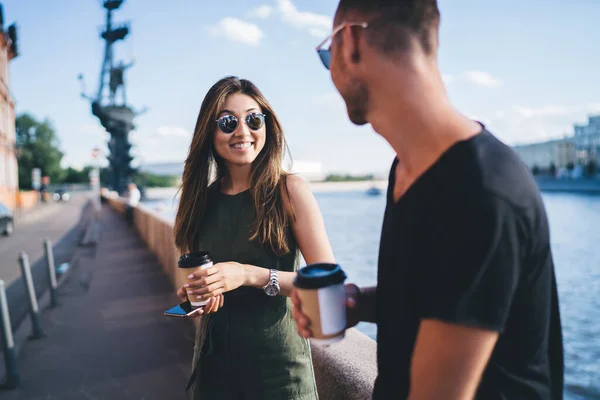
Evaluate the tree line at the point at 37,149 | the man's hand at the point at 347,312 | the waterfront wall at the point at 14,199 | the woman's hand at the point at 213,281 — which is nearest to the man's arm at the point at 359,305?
the man's hand at the point at 347,312

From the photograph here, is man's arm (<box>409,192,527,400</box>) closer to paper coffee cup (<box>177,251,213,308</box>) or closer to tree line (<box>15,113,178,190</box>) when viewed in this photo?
paper coffee cup (<box>177,251,213,308</box>)

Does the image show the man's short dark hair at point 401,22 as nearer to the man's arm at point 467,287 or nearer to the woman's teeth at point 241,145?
the man's arm at point 467,287

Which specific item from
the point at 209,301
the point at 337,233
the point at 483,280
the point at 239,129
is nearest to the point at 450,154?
the point at 483,280

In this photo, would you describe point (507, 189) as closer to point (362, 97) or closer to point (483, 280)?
point (483, 280)

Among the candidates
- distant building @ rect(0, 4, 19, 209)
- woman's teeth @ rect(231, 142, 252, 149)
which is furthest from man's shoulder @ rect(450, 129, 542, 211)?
distant building @ rect(0, 4, 19, 209)

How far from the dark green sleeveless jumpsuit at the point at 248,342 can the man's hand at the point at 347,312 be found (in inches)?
27.1

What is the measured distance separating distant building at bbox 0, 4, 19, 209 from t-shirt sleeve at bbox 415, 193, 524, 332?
1439 inches

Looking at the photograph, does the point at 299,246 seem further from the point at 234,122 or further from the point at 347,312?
the point at 347,312

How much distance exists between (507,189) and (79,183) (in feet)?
389

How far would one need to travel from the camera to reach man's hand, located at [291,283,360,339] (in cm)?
117

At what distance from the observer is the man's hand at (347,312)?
117 cm

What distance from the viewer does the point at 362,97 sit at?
3.41 feet

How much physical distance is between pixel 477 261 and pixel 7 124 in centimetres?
4504

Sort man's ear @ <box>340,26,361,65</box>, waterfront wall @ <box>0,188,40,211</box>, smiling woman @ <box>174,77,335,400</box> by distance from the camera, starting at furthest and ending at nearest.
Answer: waterfront wall @ <box>0,188,40,211</box>, smiling woman @ <box>174,77,335,400</box>, man's ear @ <box>340,26,361,65</box>
